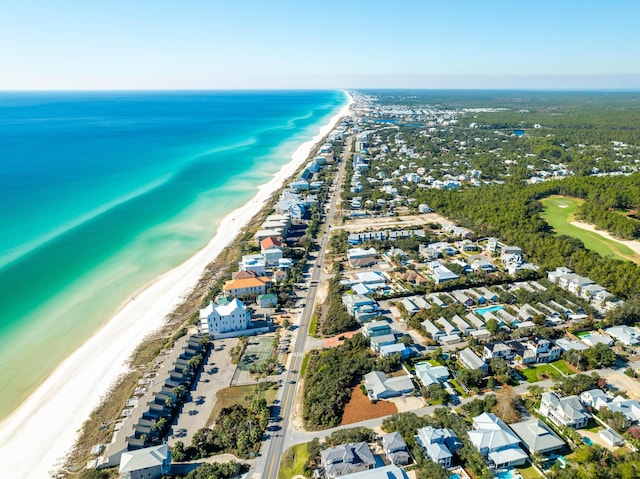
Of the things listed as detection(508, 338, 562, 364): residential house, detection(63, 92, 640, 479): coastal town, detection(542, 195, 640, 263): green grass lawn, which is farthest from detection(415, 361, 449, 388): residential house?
detection(542, 195, 640, 263): green grass lawn

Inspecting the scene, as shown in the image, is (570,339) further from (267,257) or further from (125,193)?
(125,193)

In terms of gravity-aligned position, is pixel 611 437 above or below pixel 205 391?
above

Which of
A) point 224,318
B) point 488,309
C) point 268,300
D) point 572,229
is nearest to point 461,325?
point 488,309

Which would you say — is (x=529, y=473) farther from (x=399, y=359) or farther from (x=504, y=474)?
(x=399, y=359)

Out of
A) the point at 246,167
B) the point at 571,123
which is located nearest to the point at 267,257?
the point at 246,167

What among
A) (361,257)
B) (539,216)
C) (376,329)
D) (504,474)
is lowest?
(504,474)
